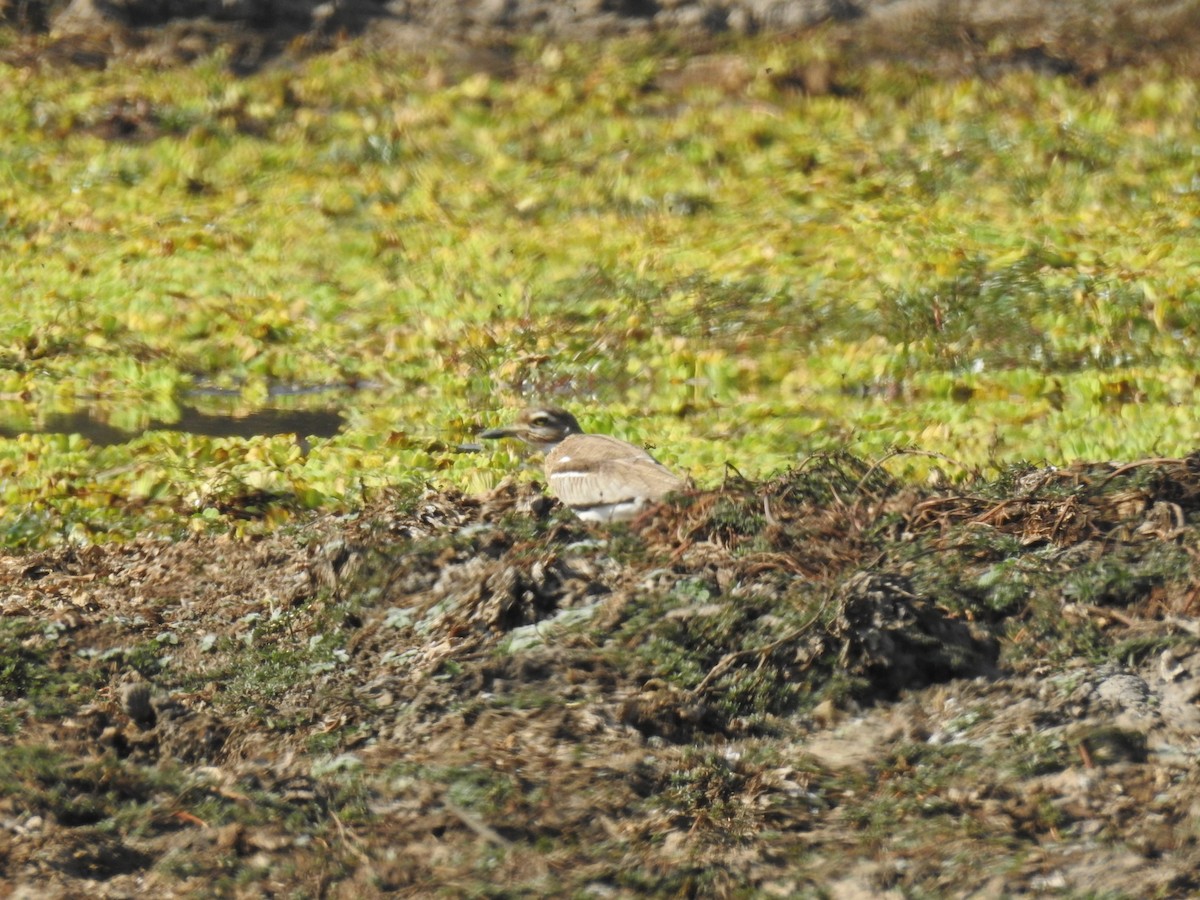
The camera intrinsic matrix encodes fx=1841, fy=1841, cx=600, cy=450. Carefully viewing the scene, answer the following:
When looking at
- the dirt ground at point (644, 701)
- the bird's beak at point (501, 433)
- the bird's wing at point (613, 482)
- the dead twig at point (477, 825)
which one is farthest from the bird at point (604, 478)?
the dead twig at point (477, 825)

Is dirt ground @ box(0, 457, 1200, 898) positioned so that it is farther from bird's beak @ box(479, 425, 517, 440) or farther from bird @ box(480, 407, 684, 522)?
bird's beak @ box(479, 425, 517, 440)

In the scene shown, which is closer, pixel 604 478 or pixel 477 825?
pixel 477 825

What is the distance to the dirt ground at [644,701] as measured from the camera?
6.15m

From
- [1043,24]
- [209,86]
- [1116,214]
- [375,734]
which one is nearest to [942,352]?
[1116,214]

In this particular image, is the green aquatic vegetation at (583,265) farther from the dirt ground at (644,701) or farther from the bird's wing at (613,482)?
the dirt ground at (644,701)

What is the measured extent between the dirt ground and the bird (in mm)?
191

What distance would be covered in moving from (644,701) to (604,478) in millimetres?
2189

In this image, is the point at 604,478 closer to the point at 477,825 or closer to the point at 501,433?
the point at 501,433

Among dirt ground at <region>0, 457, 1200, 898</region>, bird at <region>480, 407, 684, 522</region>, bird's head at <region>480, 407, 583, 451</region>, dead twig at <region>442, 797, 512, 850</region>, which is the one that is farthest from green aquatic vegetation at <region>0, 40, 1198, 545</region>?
dead twig at <region>442, 797, 512, 850</region>

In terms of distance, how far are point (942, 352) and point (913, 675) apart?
21.7 feet

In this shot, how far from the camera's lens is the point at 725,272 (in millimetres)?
15555

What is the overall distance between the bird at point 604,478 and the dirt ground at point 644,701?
0.63 feet

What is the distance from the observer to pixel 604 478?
9.14 meters

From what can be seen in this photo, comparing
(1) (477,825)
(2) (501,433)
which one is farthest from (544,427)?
(1) (477,825)
